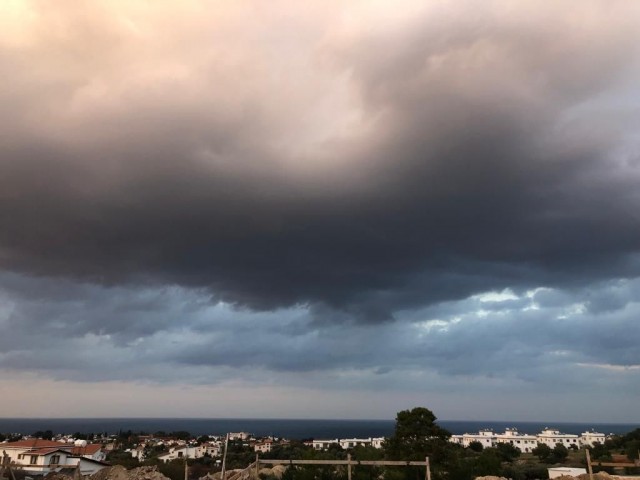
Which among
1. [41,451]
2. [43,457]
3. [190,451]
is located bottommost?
[190,451]

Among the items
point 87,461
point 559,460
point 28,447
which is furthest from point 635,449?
point 28,447

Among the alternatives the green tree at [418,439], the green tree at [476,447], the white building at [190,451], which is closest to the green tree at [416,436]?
the green tree at [418,439]

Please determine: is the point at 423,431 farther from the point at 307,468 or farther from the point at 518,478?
the point at 307,468

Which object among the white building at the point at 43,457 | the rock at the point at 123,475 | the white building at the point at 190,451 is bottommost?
the white building at the point at 190,451

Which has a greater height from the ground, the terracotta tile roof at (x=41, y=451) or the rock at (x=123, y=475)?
the rock at (x=123, y=475)

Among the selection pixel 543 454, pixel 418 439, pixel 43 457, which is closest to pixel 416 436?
pixel 418 439

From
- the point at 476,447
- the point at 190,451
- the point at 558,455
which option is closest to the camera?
the point at 558,455

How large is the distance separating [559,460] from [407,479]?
35.0 meters

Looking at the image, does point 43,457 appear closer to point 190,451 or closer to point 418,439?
point 190,451

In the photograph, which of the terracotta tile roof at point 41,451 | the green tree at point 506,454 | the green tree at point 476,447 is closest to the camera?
the terracotta tile roof at point 41,451

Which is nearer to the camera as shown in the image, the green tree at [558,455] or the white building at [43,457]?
the white building at [43,457]

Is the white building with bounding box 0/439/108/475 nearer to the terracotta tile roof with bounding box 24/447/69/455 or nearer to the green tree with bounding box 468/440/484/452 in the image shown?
the terracotta tile roof with bounding box 24/447/69/455

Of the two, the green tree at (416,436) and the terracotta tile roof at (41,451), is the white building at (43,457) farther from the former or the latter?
the green tree at (416,436)

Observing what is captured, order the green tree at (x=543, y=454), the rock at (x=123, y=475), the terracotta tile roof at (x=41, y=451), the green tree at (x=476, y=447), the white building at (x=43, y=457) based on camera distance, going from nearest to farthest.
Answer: the rock at (x=123, y=475) < the white building at (x=43, y=457) < the terracotta tile roof at (x=41, y=451) < the green tree at (x=543, y=454) < the green tree at (x=476, y=447)
